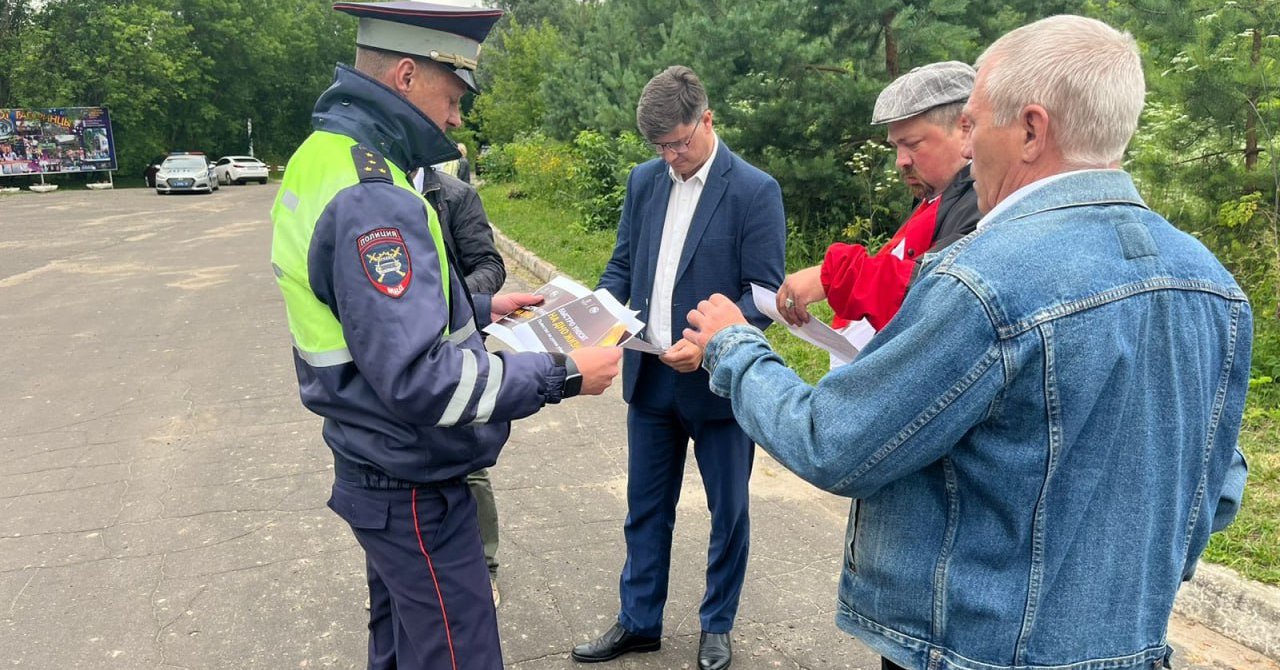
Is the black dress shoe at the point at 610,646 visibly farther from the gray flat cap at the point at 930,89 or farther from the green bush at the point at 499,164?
the green bush at the point at 499,164

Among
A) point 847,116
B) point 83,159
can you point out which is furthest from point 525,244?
point 83,159

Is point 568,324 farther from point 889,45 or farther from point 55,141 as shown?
point 55,141

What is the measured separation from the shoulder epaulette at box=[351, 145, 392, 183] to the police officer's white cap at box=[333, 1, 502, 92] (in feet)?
1.04

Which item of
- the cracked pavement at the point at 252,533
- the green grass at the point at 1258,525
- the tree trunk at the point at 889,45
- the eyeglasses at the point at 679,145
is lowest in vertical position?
the cracked pavement at the point at 252,533

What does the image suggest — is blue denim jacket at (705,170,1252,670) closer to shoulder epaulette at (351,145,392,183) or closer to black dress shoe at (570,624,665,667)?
shoulder epaulette at (351,145,392,183)

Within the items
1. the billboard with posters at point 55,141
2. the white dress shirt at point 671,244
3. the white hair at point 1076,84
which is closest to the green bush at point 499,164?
the billboard with posters at point 55,141

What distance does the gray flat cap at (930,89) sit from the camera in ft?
7.69

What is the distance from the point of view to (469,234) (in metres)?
3.88

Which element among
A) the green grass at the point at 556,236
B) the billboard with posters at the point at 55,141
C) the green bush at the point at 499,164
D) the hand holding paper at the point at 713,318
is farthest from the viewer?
the billboard with posters at the point at 55,141

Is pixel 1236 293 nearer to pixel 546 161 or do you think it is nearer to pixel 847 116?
pixel 847 116

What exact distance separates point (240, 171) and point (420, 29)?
135ft

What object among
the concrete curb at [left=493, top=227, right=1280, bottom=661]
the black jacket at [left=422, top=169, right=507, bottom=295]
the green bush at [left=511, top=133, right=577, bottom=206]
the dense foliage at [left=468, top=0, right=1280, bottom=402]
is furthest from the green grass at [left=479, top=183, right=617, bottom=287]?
the concrete curb at [left=493, top=227, right=1280, bottom=661]

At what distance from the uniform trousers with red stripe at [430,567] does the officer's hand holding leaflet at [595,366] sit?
430 millimetres

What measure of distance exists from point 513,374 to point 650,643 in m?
1.71
